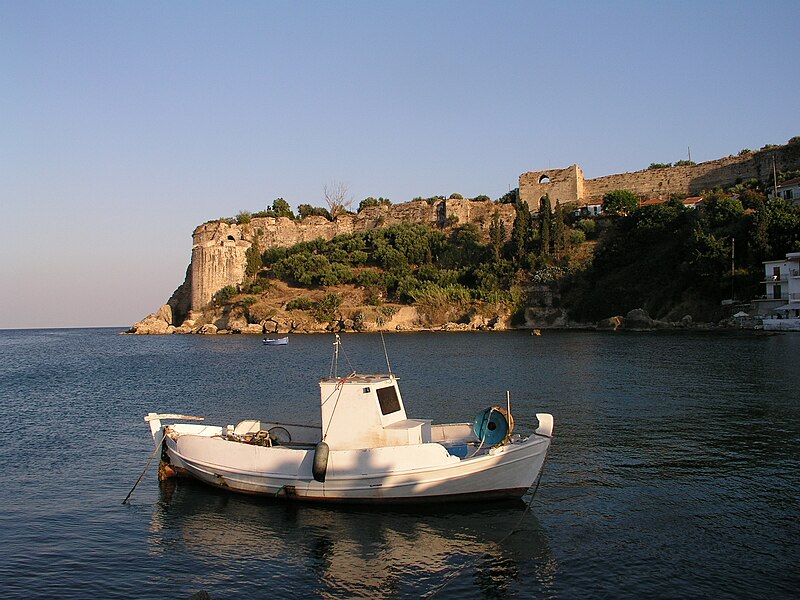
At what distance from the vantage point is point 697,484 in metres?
13.3

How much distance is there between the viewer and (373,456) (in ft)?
40.7

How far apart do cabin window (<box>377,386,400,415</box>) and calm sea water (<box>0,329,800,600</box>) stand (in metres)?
2.12

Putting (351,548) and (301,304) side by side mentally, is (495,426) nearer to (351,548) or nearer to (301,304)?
(351,548)

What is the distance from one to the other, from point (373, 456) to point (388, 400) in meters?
1.53

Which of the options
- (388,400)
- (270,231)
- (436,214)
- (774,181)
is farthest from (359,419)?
(270,231)

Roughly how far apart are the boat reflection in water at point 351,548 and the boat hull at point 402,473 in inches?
9.9

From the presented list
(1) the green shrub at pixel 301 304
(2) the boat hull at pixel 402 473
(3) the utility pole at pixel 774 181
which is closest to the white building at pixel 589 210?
(3) the utility pole at pixel 774 181

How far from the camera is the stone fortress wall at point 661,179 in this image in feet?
244

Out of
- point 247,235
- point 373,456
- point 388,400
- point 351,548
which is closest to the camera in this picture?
point 351,548

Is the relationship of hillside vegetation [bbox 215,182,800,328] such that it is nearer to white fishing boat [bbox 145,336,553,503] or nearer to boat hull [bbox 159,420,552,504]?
white fishing boat [bbox 145,336,553,503]

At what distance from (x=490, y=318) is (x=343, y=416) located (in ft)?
194

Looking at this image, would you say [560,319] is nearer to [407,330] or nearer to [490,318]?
[490,318]

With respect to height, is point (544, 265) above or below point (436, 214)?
below

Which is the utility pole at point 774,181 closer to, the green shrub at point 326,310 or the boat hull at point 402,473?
the green shrub at point 326,310
